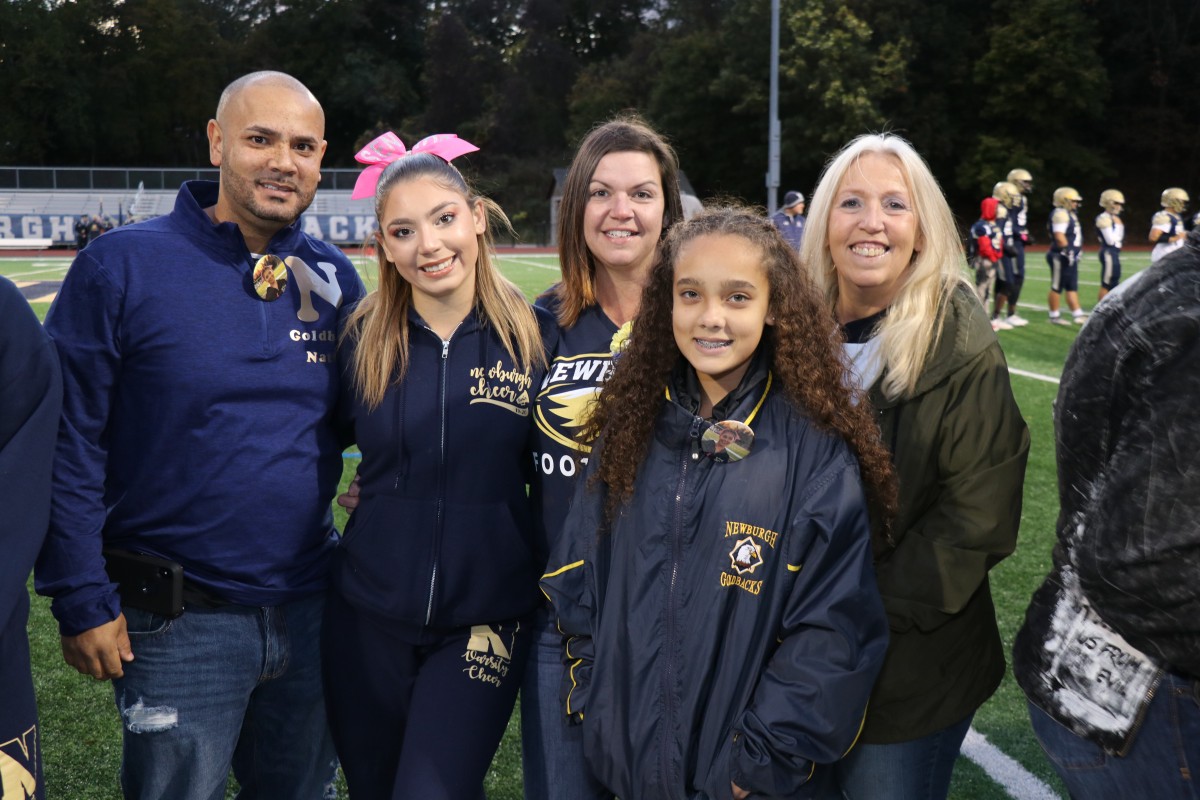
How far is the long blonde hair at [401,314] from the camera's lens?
2646mm

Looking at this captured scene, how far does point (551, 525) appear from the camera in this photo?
2631mm

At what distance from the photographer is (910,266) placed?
252 cm

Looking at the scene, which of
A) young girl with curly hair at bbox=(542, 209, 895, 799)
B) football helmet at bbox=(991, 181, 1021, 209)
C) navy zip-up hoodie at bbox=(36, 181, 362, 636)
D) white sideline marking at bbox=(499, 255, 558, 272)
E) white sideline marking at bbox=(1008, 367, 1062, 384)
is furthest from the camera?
white sideline marking at bbox=(499, 255, 558, 272)

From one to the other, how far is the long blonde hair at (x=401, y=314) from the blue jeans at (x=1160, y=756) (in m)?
1.54

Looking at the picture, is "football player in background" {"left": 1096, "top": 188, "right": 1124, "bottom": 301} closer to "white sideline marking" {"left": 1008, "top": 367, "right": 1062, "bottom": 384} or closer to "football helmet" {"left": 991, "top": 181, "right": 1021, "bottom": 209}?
"football helmet" {"left": 991, "top": 181, "right": 1021, "bottom": 209}

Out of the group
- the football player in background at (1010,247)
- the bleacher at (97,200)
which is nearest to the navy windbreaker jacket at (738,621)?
the football player in background at (1010,247)

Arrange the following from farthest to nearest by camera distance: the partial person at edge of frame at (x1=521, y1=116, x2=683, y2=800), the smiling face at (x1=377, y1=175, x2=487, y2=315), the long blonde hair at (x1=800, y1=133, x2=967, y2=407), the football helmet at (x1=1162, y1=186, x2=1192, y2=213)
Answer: the football helmet at (x1=1162, y1=186, x2=1192, y2=213)
the smiling face at (x1=377, y1=175, x2=487, y2=315)
the partial person at edge of frame at (x1=521, y1=116, x2=683, y2=800)
the long blonde hair at (x1=800, y1=133, x2=967, y2=407)

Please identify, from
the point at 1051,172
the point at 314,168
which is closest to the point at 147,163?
the point at 1051,172

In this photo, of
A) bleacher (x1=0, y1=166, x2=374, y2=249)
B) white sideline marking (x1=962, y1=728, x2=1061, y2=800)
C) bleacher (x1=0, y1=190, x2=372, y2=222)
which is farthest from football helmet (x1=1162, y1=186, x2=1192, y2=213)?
bleacher (x1=0, y1=190, x2=372, y2=222)

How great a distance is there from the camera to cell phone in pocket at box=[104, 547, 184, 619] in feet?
8.16

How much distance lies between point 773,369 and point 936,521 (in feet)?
1.52

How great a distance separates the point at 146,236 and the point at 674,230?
1273 millimetres

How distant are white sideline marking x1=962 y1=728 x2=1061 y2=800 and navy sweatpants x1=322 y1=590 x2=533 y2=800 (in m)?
1.84

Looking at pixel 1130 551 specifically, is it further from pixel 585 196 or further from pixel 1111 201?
pixel 1111 201
